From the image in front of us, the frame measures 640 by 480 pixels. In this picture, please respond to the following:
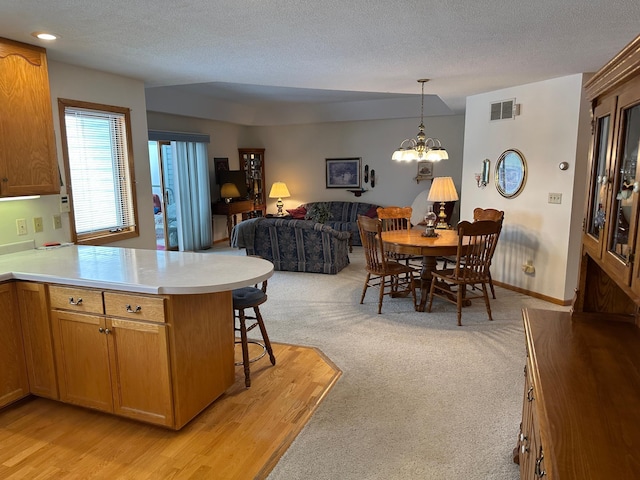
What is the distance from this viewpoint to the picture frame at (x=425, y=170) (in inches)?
323

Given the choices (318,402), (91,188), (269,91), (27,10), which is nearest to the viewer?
(27,10)

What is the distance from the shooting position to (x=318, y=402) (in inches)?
107

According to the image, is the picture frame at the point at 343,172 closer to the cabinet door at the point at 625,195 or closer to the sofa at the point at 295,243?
the sofa at the point at 295,243

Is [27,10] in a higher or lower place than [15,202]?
higher

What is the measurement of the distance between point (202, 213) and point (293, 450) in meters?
6.11

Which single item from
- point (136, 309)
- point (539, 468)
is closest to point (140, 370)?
point (136, 309)

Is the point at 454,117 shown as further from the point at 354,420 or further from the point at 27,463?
the point at 27,463

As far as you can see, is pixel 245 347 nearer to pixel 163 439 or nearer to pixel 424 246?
pixel 163 439

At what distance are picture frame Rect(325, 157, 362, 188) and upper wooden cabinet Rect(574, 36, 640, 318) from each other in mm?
7125

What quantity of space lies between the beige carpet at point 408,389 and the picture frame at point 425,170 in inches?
150

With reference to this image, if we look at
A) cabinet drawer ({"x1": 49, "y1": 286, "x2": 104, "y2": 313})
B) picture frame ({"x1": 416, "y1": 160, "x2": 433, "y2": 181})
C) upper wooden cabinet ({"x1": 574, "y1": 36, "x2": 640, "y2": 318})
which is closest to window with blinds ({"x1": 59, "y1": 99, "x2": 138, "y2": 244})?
cabinet drawer ({"x1": 49, "y1": 286, "x2": 104, "y2": 313})

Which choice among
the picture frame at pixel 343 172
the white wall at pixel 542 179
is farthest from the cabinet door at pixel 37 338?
the picture frame at pixel 343 172

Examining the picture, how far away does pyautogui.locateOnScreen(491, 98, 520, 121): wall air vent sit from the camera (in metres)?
4.81

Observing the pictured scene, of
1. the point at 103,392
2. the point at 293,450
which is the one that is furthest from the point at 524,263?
the point at 103,392
